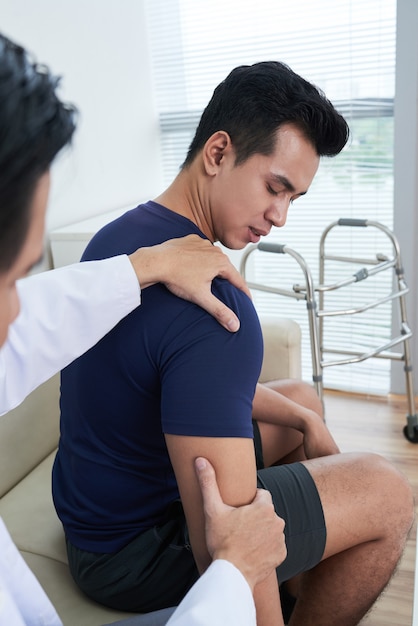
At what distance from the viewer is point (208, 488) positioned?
944 millimetres

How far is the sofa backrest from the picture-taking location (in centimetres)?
160

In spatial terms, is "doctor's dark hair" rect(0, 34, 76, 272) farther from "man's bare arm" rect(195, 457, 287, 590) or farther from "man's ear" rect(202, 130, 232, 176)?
"man's ear" rect(202, 130, 232, 176)

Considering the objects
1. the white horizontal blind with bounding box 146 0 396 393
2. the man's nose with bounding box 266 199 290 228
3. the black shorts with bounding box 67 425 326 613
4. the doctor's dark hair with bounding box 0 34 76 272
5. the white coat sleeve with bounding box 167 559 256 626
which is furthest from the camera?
the white horizontal blind with bounding box 146 0 396 393

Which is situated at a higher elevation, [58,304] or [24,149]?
[24,149]

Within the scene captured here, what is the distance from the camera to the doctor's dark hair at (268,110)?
119 cm

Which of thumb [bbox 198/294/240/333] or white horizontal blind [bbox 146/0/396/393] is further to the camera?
white horizontal blind [bbox 146/0/396/393]

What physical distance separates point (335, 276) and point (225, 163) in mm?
1833

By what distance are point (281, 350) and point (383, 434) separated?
0.98 metres

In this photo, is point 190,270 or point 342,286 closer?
point 190,270

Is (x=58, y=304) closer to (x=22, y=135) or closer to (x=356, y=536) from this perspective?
(x=22, y=135)

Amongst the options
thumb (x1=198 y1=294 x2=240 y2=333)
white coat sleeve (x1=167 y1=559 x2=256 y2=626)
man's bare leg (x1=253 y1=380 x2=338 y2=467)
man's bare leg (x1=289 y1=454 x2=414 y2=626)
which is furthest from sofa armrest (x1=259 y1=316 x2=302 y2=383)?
white coat sleeve (x1=167 y1=559 x2=256 y2=626)

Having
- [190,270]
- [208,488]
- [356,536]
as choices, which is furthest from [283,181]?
[356,536]

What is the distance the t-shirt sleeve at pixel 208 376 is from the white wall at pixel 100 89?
4.15ft

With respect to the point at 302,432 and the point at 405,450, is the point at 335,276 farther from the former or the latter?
the point at 302,432
